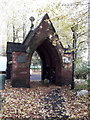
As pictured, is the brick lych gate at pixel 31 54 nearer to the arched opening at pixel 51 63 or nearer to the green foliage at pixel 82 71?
the arched opening at pixel 51 63

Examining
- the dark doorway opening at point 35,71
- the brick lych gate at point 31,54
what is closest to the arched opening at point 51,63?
the brick lych gate at point 31,54

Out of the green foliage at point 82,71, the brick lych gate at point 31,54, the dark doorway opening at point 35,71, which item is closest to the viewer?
the brick lych gate at point 31,54

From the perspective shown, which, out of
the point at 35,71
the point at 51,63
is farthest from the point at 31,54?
the point at 35,71

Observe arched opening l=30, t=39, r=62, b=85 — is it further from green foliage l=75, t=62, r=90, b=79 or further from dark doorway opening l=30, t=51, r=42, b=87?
dark doorway opening l=30, t=51, r=42, b=87

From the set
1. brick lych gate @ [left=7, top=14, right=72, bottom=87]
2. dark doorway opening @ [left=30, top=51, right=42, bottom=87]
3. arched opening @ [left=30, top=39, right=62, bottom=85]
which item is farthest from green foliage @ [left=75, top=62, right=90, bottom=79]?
dark doorway opening @ [left=30, top=51, right=42, bottom=87]

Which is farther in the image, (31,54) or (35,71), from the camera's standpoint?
(35,71)

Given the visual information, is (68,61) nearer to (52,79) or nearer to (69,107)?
(52,79)

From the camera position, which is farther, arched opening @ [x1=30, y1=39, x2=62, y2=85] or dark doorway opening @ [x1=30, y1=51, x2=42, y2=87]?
dark doorway opening @ [x1=30, y1=51, x2=42, y2=87]

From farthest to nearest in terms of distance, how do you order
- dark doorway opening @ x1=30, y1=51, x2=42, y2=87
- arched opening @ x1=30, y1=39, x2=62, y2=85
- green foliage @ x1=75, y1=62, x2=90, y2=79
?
dark doorway opening @ x1=30, y1=51, x2=42, y2=87 < green foliage @ x1=75, y1=62, x2=90, y2=79 < arched opening @ x1=30, y1=39, x2=62, y2=85

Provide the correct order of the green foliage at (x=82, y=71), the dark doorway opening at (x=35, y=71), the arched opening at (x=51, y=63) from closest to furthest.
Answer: the arched opening at (x=51, y=63), the green foliage at (x=82, y=71), the dark doorway opening at (x=35, y=71)

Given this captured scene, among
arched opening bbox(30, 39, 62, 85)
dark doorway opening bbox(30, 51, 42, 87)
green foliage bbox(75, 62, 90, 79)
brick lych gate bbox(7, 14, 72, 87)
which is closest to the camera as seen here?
brick lych gate bbox(7, 14, 72, 87)

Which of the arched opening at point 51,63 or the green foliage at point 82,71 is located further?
the green foliage at point 82,71

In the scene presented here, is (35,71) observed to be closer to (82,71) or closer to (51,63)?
(51,63)

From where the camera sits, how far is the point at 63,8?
24.2 ft
